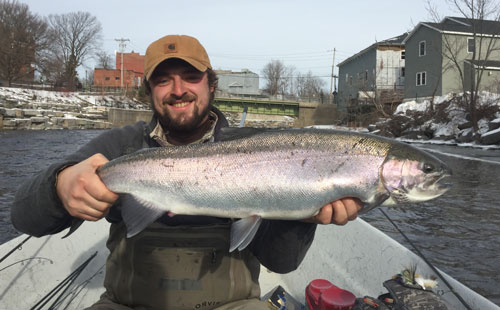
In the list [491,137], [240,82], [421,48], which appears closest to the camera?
[491,137]

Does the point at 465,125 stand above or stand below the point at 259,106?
below

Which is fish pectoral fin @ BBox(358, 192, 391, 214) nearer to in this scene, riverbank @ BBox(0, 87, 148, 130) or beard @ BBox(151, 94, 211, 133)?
beard @ BBox(151, 94, 211, 133)

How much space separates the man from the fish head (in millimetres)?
261

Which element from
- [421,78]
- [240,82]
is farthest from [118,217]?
[240,82]

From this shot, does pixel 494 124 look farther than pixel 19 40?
No

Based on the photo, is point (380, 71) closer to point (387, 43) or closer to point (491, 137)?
point (387, 43)

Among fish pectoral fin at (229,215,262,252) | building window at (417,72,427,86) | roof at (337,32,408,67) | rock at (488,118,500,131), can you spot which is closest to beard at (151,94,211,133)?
fish pectoral fin at (229,215,262,252)

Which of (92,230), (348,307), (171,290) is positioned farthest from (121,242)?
(92,230)

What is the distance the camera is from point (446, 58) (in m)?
37.3

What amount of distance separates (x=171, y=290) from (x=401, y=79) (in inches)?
2084

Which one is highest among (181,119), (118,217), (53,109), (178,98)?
(53,109)

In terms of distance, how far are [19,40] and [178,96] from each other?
56856 mm

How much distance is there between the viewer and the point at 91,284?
177 inches

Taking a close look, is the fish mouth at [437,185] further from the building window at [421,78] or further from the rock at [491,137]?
the building window at [421,78]
